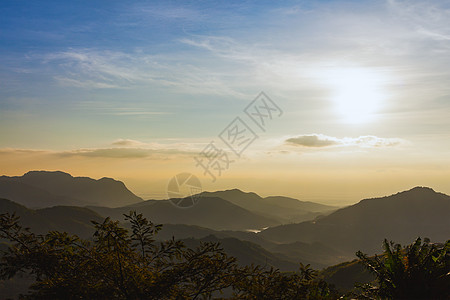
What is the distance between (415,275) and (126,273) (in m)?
13.2

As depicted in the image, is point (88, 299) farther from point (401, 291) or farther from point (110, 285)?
point (401, 291)

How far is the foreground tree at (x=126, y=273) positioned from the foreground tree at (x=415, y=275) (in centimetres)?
757

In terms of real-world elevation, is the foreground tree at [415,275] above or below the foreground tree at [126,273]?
below

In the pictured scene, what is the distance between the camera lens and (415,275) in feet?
50.8

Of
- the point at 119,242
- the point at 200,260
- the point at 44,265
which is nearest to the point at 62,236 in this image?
the point at 44,265

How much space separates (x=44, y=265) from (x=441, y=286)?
53.1ft

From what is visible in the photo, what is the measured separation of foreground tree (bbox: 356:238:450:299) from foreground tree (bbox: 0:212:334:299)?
24.9 feet

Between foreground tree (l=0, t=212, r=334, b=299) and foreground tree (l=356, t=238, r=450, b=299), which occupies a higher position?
foreground tree (l=0, t=212, r=334, b=299)

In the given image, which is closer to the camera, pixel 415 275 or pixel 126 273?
pixel 126 273

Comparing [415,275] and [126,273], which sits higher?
[126,273]

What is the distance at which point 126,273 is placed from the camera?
32.2ft

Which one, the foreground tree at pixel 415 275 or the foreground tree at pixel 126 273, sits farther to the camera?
the foreground tree at pixel 415 275

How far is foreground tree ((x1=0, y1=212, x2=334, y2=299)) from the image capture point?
9.73 m

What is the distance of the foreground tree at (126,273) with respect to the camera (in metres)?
9.73
